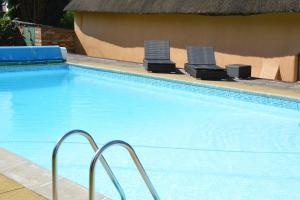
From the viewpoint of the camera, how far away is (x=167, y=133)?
26.9ft

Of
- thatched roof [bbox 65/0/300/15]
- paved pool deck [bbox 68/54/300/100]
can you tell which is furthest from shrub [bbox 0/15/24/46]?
paved pool deck [bbox 68/54/300/100]

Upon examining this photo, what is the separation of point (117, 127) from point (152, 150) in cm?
162

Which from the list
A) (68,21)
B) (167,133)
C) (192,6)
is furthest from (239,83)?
(68,21)

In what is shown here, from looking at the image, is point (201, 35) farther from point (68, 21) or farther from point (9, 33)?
point (68, 21)

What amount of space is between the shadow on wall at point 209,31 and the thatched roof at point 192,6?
417 millimetres

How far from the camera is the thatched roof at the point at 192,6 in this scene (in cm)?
1172

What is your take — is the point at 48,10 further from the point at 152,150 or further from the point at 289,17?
the point at 152,150

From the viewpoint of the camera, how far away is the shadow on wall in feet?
39.3

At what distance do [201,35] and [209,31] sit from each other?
36 cm

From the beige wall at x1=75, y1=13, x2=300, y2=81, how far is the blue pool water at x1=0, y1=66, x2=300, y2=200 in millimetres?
2323

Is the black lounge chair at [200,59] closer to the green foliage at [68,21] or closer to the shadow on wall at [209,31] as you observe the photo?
the shadow on wall at [209,31]

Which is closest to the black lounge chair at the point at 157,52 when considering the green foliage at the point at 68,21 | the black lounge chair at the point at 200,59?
the black lounge chair at the point at 200,59

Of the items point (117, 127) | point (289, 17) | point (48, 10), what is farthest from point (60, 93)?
point (48, 10)

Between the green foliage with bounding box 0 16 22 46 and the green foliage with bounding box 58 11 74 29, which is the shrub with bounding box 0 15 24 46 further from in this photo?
the green foliage with bounding box 58 11 74 29
